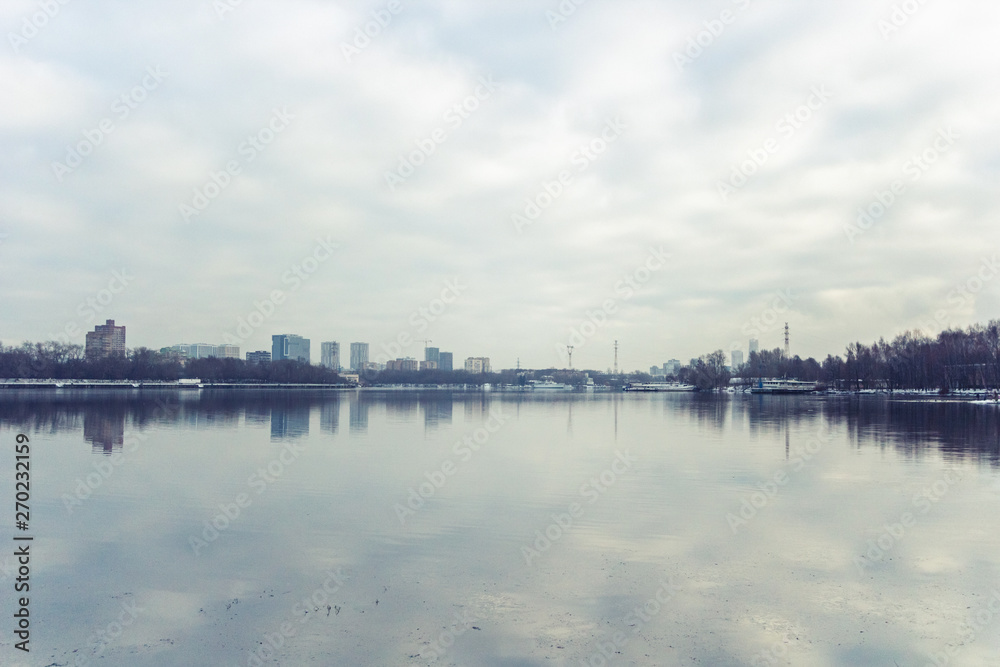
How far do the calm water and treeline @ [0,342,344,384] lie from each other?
140644 mm

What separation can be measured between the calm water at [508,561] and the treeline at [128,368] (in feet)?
461

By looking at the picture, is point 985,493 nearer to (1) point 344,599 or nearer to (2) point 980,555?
(2) point 980,555

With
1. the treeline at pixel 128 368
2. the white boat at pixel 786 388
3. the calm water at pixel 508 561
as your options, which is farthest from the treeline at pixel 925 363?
the treeline at pixel 128 368

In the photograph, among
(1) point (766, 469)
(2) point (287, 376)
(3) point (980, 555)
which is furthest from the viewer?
(2) point (287, 376)

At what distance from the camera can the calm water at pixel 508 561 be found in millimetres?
7754

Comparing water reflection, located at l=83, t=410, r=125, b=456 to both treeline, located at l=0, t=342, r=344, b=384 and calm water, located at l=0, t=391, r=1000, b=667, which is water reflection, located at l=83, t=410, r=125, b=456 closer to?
calm water, located at l=0, t=391, r=1000, b=667

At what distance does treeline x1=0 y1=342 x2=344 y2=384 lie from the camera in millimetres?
139625

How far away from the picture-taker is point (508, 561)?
11.0 meters

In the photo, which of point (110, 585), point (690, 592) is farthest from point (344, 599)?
point (690, 592)

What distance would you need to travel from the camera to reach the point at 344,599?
9.17 meters

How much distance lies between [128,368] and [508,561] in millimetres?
164712

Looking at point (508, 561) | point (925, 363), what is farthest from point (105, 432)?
point (925, 363)

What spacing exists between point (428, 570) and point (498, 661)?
3.38 metres

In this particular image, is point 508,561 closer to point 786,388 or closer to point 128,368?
point 786,388
